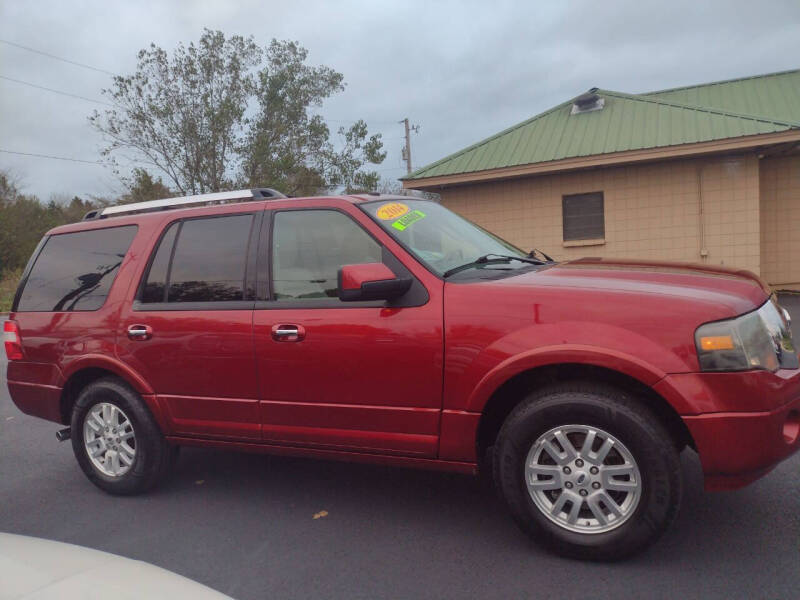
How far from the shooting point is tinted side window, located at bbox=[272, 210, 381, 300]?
3672 millimetres

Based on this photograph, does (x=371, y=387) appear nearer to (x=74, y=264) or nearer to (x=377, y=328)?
(x=377, y=328)

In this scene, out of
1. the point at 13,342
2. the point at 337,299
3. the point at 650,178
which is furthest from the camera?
the point at 650,178

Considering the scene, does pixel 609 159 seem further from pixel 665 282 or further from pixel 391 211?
pixel 665 282

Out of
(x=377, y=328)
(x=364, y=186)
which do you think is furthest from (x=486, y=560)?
(x=364, y=186)

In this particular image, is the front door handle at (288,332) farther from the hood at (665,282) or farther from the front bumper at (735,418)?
the front bumper at (735,418)

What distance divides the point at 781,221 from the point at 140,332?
46.1 feet

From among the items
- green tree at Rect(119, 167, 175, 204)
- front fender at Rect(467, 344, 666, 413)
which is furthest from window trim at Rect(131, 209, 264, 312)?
green tree at Rect(119, 167, 175, 204)

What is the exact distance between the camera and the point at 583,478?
3025 millimetres

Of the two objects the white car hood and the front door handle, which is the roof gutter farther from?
the white car hood

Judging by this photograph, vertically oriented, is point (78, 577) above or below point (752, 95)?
below

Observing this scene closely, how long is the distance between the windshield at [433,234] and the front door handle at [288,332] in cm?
76

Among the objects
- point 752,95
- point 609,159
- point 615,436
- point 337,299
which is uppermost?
point 752,95

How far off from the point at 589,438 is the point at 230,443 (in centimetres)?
222

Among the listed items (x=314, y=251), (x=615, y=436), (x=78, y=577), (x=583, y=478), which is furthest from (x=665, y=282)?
(x=78, y=577)
